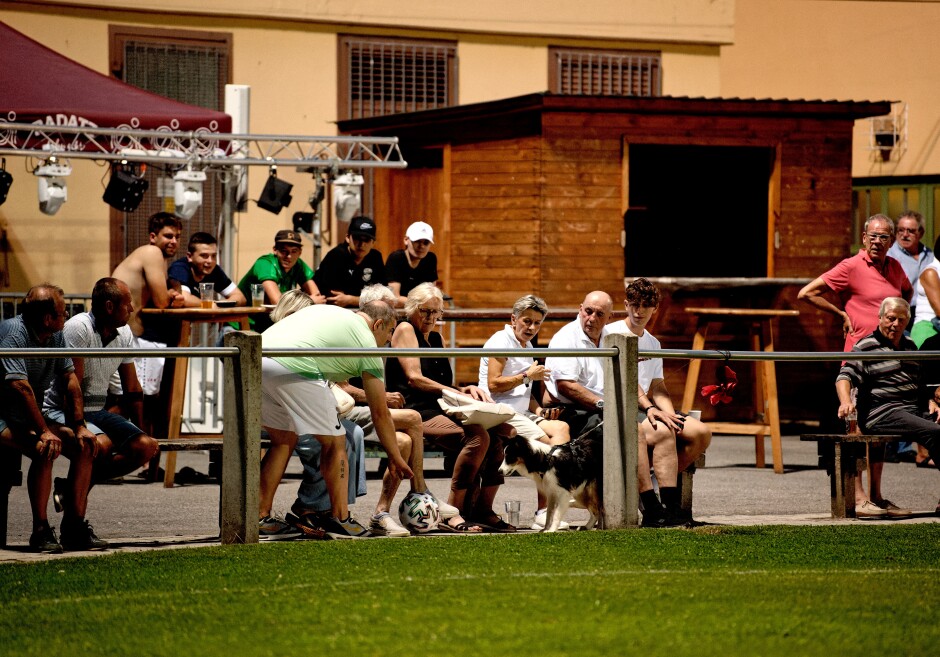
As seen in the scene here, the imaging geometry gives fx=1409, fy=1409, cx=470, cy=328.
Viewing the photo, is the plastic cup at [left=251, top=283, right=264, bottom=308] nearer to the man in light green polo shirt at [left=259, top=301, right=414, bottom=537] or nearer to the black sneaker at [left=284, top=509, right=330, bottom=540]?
the man in light green polo shirt at [left=259, top=301, right=414, bottom=537]

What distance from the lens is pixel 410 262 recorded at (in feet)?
37.0

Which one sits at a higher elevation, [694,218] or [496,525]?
[694,218]

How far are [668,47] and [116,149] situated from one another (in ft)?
33.6

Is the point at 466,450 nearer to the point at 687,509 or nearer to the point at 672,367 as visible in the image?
the point at 687,509

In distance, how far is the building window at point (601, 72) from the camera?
20516mm

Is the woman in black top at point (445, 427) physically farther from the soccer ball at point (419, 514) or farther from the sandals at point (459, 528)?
the soccer ball at point (419, 514)

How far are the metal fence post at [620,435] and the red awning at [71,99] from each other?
23.1 feet

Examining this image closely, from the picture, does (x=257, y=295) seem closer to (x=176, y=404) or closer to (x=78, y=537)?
(x=176, y=404)

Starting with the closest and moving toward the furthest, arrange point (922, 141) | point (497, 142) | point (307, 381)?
point (307, 381)
point (497, 142)
point (922, 141)

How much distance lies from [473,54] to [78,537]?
1429 centimetres

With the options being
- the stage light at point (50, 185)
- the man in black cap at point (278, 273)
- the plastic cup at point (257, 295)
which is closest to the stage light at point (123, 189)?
the stage light at point (50, 185)

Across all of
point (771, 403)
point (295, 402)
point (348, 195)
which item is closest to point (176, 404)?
point (295, 402)

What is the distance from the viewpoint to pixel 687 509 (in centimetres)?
796

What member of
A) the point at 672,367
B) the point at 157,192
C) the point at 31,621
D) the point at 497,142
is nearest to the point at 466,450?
the point at 31,621
